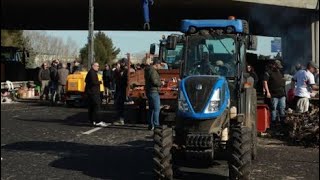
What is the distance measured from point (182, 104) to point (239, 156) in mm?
1071

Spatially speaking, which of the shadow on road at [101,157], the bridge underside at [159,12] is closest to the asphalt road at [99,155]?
the shadow on road at [101,157]

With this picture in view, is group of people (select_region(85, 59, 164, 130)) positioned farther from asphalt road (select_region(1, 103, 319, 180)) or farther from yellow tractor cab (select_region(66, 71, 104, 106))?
yellow tractor cab (select_region(66, 71, 104, 106))

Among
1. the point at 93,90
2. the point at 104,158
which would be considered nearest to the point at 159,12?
the point at 93,90

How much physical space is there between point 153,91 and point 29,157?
12.7 ft

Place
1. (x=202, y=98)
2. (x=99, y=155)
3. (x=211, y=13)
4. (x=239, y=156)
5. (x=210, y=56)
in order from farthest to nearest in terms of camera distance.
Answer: (x=211, y=13)
(x=99, y=155)
(x=210, y=56)
(x=202, y=98)
(x=239, y=156)

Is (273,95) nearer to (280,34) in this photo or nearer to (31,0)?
(31,0)

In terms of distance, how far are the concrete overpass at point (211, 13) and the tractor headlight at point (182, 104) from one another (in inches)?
788

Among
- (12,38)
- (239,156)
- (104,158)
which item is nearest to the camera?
(12,38)

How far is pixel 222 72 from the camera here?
8039 millimetres

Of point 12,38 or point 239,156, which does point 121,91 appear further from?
point 12,38

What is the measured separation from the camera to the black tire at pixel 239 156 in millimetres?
6574

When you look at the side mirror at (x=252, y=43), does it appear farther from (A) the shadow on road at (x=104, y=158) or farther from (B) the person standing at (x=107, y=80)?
(B) the person standing at (x=107, y=80)

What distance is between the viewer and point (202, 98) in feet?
22.8

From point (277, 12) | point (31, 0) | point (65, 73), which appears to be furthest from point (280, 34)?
point (65, 73)
